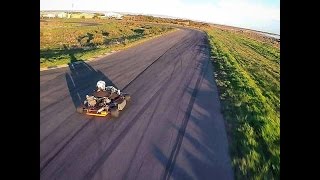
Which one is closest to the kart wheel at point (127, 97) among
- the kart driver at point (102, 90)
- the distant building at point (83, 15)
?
the kart driver at point (102, 90)

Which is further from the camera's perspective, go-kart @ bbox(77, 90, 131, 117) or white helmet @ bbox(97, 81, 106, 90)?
white helmet @ bbox(97, 81, 106, 90)

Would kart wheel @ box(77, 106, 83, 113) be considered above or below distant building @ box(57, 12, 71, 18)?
below

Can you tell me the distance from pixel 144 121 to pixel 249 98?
280 cm

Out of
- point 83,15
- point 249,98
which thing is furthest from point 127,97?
point 249,98

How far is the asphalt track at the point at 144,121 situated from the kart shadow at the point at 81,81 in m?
0.02

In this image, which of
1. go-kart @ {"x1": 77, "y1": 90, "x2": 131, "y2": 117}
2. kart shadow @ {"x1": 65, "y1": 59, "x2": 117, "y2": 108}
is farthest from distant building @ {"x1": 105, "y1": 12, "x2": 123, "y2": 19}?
go-kart @ {"x1": 77, "y1": 90, "x2": 131, "y2": 117}

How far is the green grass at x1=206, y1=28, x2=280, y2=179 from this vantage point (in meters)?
7.45

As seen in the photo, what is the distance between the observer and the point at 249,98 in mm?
8539

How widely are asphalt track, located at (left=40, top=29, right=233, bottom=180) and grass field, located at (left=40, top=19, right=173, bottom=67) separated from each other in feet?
0.94

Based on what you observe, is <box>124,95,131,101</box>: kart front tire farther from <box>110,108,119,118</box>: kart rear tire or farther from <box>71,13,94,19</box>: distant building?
<box>71,13,94,19</box>: distant building

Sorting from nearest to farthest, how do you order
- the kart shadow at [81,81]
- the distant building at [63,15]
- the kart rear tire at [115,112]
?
the kart shadow at [81,81]
the distant building at [63,15]
the kart rear tire at [115,112]

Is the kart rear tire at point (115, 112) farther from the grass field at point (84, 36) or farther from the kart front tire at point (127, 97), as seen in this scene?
the grass field at point (84, 36)

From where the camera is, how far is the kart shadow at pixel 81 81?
8.12m
